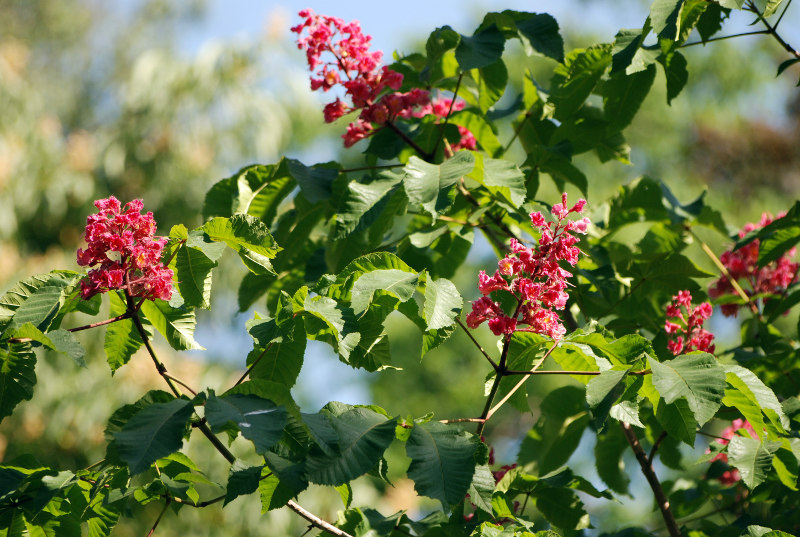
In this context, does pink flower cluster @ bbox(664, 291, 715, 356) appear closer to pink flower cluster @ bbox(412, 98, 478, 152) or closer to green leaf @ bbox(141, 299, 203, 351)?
pink flower cluster @ bbox(412, 98, 478, 152)

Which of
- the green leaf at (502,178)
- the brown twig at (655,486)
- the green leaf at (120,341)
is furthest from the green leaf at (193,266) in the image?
the brown twig at (655,486)

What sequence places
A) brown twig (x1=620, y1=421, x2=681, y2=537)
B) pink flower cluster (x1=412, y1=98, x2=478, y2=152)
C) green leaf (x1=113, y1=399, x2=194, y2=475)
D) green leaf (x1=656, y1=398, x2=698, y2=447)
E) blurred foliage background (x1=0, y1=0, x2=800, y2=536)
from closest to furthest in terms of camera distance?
green leaf (x1=113, y1=399, x2=194, y2=475) → green leaf (x1=656, y1=398, x2=698, y2=447) → brown twig (x1=620, y1=421, x2=681, y2=537) → pink flower cluster (x1=412, y1=98, x2=478, y2=152) → blurred foliage background (x1=0, y1=0, x2=800, y2=536)

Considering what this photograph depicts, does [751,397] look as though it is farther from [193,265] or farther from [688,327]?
[193,265]

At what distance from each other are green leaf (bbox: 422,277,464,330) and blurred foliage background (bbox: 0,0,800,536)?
1930 millimetres

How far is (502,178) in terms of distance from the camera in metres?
1.42

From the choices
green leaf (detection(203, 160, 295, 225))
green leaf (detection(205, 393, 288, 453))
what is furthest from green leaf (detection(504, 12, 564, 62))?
green leaf (detection(205, 393, 288, 453))

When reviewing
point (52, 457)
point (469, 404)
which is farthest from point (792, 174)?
point (52, 457)

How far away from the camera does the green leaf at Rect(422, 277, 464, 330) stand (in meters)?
1.16

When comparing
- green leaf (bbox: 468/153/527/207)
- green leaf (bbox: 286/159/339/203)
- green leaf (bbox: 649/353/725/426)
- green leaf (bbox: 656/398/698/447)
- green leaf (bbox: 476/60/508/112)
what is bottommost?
green leaf (bbox: 656/398/698/447)

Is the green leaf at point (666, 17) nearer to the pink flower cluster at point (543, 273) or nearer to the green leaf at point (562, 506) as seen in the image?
the pink flower cluster at point (543, 273)

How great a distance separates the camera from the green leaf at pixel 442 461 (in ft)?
3.40

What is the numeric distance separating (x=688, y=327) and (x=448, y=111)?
0.74 m

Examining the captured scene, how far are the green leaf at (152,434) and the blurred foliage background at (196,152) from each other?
6.16ft

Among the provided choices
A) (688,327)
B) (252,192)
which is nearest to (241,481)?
(252,192)
